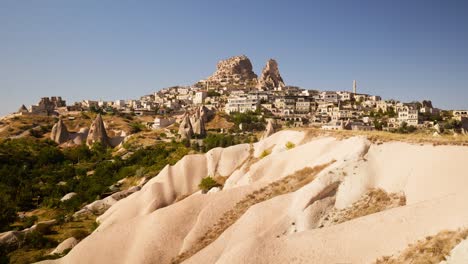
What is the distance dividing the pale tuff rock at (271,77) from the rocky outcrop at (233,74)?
740cm

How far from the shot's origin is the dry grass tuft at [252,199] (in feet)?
60.8

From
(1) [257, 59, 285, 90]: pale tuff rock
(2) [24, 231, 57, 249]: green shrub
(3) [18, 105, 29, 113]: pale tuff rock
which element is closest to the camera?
(2) [24, 231, 57, 249]: green shrub

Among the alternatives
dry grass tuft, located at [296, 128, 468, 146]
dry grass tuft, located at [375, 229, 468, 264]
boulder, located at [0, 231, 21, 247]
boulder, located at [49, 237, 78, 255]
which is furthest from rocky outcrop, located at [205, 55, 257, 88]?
dry grass tuft, located at [375, 229, 468, 264]

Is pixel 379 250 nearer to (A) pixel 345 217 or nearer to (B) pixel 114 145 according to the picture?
(A) pixel 345 217

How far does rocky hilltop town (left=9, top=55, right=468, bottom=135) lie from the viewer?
84.7 meters

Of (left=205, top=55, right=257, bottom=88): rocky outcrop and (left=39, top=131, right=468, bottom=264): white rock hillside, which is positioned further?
(left=205, top=55, right=257, bottom=88): rocky outcrop

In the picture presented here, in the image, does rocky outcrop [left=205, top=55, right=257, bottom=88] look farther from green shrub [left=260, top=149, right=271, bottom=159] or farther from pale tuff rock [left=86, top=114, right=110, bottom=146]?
green shrub [left=260, top=149, right=271, bottom=159]

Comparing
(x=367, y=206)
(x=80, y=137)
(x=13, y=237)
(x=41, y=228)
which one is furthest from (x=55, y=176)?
(x=367, y=206)

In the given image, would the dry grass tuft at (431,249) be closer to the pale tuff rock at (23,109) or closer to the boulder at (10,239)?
the boulder at (10,239)

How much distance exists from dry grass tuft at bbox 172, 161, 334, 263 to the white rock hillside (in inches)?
2.6

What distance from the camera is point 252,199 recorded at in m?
20.6

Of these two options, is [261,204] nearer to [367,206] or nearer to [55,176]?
[367,206]

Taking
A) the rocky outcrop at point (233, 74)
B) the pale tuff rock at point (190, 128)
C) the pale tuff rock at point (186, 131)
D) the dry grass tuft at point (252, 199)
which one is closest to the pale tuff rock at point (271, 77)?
the rocky outcrop at point (233, 74)

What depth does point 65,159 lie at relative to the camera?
65625 millimetres
